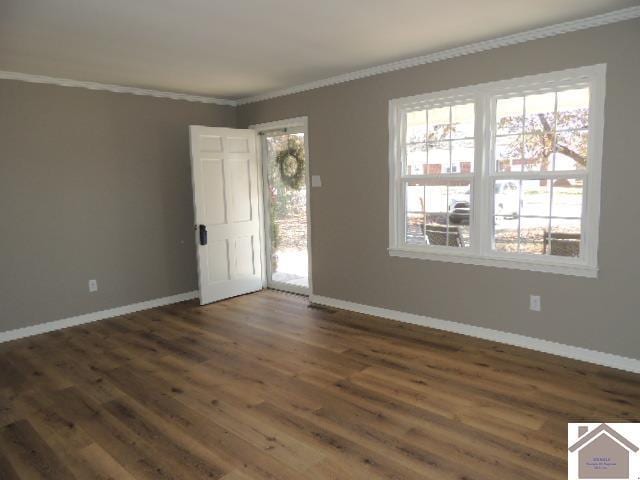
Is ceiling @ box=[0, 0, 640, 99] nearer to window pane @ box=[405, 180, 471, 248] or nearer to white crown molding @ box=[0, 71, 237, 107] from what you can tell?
white crown molding @ box=[0, 71, 237, 107]

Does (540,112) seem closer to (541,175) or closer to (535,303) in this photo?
(541,175)

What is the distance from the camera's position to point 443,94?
3912 millimetres

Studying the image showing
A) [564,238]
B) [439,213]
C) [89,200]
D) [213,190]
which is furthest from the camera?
[213,190]

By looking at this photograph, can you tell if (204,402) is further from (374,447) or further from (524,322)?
(524,322)

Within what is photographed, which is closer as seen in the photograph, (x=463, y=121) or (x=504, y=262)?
(x=504, y=262)

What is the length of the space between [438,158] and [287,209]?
236 cm

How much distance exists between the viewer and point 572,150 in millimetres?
3352

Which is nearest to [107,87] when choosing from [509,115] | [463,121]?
[463,121]

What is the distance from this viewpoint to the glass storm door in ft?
18.3

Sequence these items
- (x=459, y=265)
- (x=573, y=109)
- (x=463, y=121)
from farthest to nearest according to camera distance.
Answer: (x=459, y=265), (x=463, y=121), (x=573, y=109)

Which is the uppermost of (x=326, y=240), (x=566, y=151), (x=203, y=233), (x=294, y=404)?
(x=566, y=151)

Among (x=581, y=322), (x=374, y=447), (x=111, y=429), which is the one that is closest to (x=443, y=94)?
(x=581, y=322)

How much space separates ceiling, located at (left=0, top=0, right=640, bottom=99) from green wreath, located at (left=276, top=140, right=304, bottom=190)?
4.17 ft

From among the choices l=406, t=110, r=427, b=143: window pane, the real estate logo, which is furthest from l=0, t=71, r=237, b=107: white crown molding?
the real estate logo
